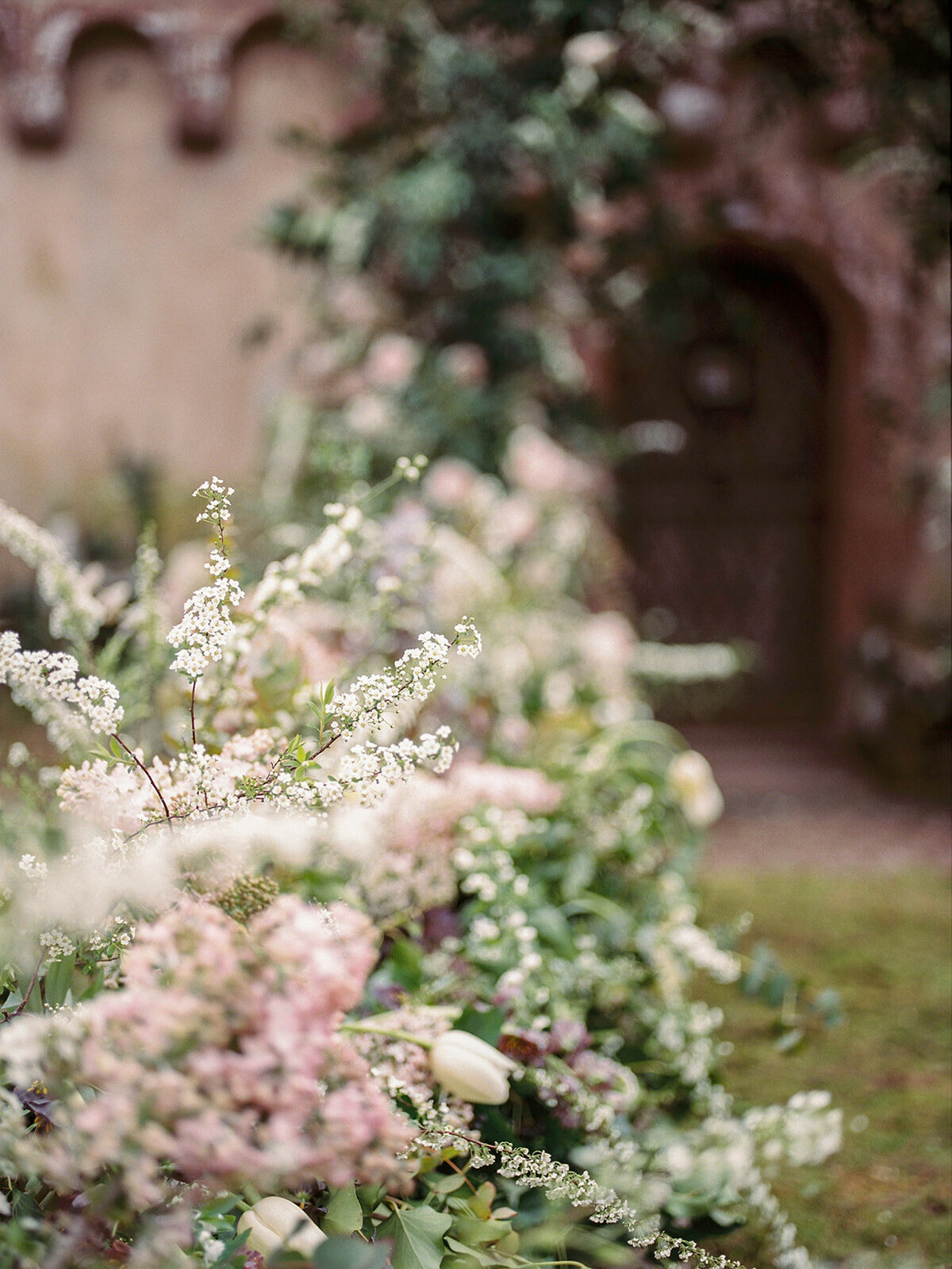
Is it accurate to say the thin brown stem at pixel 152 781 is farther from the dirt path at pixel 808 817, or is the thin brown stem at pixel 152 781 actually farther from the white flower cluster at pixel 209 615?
the dirt path at pixel 808 817

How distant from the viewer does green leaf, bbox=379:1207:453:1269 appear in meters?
0.72

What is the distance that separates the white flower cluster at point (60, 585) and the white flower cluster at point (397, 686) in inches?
18.0

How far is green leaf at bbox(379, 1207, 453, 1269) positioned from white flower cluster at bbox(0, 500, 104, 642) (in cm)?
62

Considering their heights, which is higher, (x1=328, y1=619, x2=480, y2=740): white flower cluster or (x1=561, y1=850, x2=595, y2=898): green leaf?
(x1=328, y1=619, x2=480, y2=740): white flower cluster

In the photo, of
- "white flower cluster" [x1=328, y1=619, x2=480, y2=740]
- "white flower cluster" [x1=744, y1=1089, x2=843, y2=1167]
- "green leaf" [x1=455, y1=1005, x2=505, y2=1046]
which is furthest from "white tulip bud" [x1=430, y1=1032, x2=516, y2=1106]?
"white flower cluster" [x1=744, y1=1089, x2=843, y2=1167]

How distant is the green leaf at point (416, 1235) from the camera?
72 cm

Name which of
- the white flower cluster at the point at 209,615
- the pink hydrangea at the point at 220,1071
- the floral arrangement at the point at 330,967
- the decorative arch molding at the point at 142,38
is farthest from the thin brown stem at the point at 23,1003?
the decorative arch molding at the point at 142,38

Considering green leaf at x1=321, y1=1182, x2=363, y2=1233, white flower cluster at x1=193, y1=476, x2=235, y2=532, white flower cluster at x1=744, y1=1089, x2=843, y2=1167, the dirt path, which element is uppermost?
white flower cluster at x1=193, y1=476, x2=235, y2=532

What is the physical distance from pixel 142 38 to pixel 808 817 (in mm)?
3951

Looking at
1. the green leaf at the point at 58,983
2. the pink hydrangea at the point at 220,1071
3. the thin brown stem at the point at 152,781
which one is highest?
the thin brown stem at the point at 152,781

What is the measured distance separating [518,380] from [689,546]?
213 centimetres

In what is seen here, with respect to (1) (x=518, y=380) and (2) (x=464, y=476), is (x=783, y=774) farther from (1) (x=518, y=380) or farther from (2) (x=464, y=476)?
(2) (x=464, y=476)

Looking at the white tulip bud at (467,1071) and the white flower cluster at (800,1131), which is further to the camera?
the white flower cluster at (800,1131)

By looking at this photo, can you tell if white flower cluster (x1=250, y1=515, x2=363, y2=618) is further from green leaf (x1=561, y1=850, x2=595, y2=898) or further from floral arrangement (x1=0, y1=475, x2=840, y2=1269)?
green leaf (x1=561, y1=850, x2=595, y2=898)
